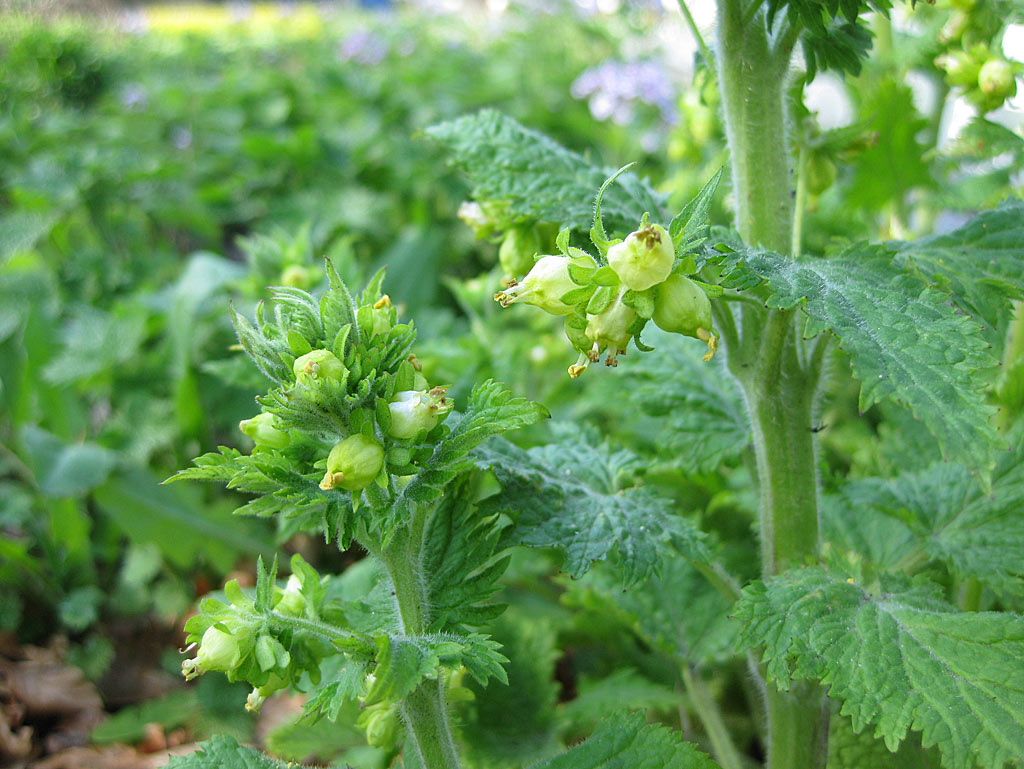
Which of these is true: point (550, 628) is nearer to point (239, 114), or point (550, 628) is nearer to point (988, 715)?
point (988, 715)

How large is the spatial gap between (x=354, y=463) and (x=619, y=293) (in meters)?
0.39

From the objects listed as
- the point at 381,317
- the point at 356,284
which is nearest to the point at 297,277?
the point at 356,284

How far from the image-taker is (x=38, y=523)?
110 inches

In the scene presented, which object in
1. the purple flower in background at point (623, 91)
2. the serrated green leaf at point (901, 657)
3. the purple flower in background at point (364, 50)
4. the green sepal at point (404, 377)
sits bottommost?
the serrated green leaf at point (901, 657)

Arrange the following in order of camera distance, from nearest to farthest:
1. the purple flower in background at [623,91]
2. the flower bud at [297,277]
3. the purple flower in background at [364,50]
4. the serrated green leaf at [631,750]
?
the serrated green leaf at [631,750]
the flower bud at [297,277]
the purple flower in background at [623,91]
the purple flower in background at [364,50]

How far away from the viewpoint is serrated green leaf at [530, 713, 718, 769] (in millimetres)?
1203

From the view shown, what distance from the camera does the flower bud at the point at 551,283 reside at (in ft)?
3.41

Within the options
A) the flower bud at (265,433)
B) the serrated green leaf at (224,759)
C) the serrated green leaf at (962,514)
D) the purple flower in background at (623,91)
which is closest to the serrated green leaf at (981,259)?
the serrated green leaf at (962,514)

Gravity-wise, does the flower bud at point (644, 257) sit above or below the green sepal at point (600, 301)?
above

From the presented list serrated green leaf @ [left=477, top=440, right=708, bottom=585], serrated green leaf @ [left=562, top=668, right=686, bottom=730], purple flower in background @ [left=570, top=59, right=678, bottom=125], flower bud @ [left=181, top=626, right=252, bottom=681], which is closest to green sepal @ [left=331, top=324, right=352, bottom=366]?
serrated green leaf @ [left=477, top=440, right=708, bottom=585]

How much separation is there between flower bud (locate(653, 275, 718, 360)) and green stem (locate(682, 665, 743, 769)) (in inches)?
35.2

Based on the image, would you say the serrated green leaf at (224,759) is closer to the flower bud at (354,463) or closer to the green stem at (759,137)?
the flower bud at (354,463)

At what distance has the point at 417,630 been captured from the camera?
117 cm

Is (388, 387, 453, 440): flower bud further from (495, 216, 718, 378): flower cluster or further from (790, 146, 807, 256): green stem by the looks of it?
(790, 146, 807, 256): green stem
